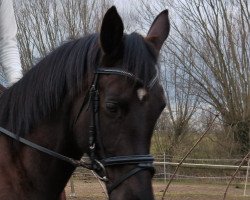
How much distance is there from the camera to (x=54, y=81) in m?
2.33

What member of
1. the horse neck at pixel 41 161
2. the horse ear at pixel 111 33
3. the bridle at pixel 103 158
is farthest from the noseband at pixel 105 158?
the horse neck at pixel 41 161

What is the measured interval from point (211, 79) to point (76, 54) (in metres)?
24.1

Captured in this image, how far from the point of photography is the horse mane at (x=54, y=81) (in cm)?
222

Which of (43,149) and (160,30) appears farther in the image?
(160,30)

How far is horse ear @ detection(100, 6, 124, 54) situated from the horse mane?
0.05 m

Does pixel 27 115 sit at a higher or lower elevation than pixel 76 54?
lower

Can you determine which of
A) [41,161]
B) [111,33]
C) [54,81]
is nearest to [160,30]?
[111,33]

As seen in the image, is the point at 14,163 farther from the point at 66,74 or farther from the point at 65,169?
the point at 66,74

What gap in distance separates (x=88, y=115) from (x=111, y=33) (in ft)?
1.23

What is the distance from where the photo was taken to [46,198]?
233 centimetres

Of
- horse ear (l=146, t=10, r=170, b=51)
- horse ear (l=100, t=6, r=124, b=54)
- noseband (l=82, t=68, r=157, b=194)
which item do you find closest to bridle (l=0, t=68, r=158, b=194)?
noseband (l=82, t=68, r=157, b=194)

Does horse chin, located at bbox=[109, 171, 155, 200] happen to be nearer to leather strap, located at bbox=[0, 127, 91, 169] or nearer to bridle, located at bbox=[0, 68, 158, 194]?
bridle, located at bbox=[0, 68, 158, 194]

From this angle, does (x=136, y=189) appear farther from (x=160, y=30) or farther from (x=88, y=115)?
(x=160, y=30)

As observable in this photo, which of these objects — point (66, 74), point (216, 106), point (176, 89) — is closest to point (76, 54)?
point (66, 74)
